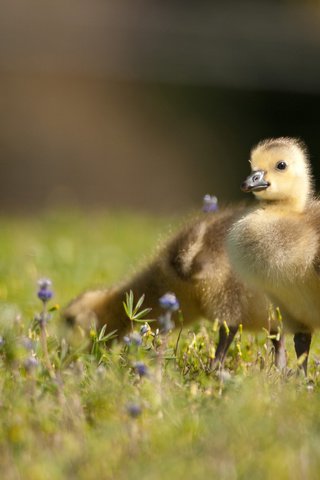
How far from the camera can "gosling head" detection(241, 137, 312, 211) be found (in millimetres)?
3301

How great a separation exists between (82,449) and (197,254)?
1.62m

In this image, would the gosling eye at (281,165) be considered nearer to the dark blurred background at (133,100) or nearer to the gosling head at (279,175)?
the gosling head at (279,175)

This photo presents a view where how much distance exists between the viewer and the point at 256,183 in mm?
3262

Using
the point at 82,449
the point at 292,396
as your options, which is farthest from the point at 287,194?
the point at 82,449

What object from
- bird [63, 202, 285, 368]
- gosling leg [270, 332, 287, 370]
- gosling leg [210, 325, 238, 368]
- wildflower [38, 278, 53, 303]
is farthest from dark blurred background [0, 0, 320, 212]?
wildflower [38, 278, 53, 303]

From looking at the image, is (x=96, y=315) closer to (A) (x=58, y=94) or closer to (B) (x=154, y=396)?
(B) (x=154, y=396)

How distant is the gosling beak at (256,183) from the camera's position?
3236 millimetres

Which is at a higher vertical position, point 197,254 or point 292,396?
point 197,254

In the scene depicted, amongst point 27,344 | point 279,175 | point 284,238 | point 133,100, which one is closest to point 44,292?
point 27,344

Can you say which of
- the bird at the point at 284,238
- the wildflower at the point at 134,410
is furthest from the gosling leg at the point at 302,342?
the wildflower at the point at 134,410

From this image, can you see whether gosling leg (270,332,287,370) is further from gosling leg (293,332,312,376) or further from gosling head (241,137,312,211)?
gosling head (241,137,312,211)

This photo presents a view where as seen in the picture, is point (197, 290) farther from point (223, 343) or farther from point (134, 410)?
point (134, 410)

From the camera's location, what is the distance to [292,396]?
2641 mm

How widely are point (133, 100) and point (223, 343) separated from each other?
7921 mm
